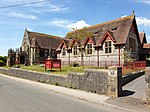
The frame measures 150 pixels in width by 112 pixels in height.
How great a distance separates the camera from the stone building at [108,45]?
102ft

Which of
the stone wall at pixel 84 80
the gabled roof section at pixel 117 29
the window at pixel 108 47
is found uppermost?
the gabled roof section at pixel 117 29

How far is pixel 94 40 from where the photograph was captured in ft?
117

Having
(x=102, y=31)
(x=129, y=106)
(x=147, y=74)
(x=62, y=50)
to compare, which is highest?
(x=102, y=31)

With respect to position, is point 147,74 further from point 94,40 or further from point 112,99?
point 94,40

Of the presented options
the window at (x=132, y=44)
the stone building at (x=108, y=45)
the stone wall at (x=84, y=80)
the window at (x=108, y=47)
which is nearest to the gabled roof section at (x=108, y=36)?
the stone building at (x=108, y=45)

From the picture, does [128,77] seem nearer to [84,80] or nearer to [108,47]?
[84,80]

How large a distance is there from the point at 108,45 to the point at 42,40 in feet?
94.7

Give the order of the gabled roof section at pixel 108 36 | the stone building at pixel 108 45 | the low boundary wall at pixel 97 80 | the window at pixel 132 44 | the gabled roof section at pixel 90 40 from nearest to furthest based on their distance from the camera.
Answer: the low boundary wall at pixel 97 80 → the stone building at pixel 108 45 → the gabled roof section at pixel 108 36 → the window at pixel 132 44 → the gabled roof section at pixel 90 40

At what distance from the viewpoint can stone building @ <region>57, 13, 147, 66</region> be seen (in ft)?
102

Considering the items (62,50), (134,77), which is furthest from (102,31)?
(134,77)

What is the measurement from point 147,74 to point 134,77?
335 inches

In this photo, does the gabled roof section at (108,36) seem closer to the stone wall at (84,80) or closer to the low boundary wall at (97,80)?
the low boundary wall at (97,80)

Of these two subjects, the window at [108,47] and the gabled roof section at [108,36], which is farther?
the window at [108,47]

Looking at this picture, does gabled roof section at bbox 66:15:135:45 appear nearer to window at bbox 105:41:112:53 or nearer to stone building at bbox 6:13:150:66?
stone building at bbox 6:13:150:66
